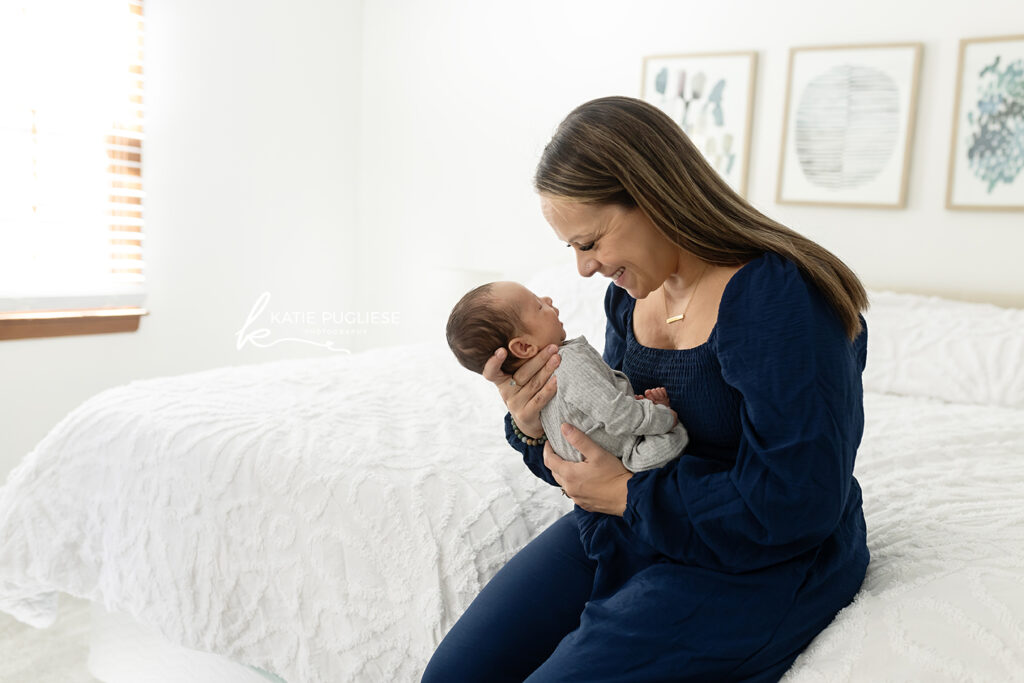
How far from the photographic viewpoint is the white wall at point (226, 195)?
3.09 metres

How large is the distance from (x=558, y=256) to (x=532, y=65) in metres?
0.86

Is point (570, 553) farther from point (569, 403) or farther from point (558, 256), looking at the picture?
point (558, 256)

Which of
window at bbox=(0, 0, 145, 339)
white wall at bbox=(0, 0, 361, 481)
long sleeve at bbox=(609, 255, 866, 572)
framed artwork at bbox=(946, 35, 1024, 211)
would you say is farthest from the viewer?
white wall at bbox=(0, 0, 361, 481)

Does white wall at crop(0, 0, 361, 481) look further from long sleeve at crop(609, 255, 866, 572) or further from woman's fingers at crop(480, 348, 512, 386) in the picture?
long sleeve at crop(609, 255, 866, 572)

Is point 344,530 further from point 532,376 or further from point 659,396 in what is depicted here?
point 659,396

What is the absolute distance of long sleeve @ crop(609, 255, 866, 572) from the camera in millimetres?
888

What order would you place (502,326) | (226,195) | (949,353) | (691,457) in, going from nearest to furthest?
(691,457), (502,326), (949,353), (226,195)

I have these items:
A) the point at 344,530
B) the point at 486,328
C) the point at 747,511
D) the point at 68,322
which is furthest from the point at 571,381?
the point at 68,322

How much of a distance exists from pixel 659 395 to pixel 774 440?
0.20m

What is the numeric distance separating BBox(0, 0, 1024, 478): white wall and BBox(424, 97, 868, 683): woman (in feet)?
6.95

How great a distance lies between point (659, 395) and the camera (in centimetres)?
107

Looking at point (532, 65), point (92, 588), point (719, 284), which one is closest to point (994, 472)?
point (719, 284)

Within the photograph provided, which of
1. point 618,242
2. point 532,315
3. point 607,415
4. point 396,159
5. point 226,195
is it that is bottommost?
point 607,415

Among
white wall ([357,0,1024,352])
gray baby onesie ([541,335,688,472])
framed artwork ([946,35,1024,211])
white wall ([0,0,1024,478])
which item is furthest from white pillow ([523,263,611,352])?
gray baby onesie ([541,335,688,472])
